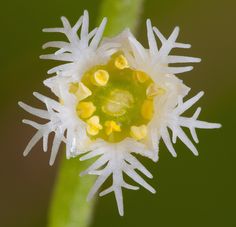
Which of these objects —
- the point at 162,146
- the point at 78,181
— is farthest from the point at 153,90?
the point at 162,146

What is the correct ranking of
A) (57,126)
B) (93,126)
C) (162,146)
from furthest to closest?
(162,146), (93,126), (57,126)

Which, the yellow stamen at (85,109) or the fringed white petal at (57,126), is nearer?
the fringed white petal at (57,126)

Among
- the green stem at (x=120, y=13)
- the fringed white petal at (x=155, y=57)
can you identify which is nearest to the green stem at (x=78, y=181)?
the green stem at (x=120, y=13)

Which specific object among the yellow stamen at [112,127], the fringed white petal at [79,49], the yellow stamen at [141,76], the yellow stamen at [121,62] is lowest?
the yellow stamen at [112,127]

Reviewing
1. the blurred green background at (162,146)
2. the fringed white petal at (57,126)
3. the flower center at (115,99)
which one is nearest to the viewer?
the fringed white petal at (57,126)

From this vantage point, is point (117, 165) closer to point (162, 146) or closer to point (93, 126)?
point (93, 126)

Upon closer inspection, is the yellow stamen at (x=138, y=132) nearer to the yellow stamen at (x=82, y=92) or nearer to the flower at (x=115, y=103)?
the flower at (x=115, y=103)
